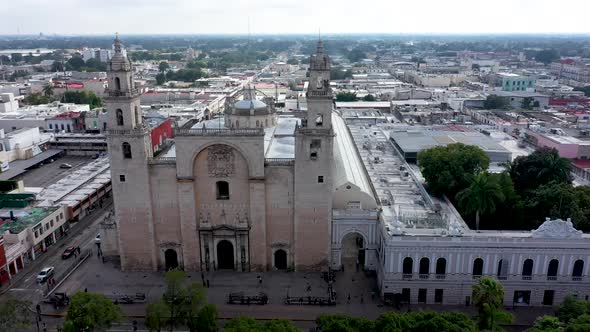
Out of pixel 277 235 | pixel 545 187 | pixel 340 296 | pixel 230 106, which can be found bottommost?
pixel 340 296

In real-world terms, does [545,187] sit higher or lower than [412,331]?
higher

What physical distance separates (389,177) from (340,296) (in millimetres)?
19611

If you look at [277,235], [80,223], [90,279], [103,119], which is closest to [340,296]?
[277,235]

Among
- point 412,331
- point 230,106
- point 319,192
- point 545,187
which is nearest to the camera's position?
point 412,331

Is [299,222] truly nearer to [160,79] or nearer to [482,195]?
[482,195]

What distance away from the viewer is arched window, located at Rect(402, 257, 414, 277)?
41.3m

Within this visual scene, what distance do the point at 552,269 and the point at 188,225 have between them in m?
32.3

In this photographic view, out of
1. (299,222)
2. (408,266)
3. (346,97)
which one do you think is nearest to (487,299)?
(408,266)

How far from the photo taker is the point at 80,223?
5934 centimetres

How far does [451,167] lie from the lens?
53.1m

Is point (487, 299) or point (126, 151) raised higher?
point (126, 151)

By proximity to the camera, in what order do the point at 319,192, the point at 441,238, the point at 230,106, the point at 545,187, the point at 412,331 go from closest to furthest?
the point at 412,331 < the point at 441,238 < the point at 319,192 < the point at 545,187 < the point at 230,106

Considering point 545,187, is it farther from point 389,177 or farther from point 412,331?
point 412,331

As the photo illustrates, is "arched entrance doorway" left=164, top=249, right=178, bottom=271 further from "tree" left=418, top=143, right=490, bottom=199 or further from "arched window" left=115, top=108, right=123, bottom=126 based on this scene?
"tree" left=418, top=143, right=490, bottom=199
